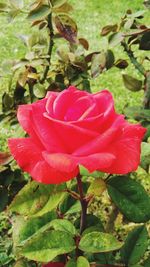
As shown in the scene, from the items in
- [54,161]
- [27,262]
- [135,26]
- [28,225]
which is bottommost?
[27,262]

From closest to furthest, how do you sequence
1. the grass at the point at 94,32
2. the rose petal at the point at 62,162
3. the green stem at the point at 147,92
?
the rose petal at the point at 62,162 → the green stem at the point at 147,92 → the grass at the point at 94,32

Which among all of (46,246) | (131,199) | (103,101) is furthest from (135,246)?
(103,101)

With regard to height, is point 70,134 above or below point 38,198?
above

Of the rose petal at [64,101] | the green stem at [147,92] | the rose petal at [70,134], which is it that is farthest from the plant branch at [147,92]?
the rose petal at [70,134]

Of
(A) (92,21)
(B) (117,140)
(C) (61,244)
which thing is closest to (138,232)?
(C) (61,244)

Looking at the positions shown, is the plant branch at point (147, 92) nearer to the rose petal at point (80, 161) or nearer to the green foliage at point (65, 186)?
the green foliage at point (65, 186)

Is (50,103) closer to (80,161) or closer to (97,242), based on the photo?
(80,161)

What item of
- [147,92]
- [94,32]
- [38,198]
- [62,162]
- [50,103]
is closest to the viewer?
[62,162]

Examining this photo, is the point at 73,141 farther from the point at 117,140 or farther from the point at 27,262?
the point at 27,262
